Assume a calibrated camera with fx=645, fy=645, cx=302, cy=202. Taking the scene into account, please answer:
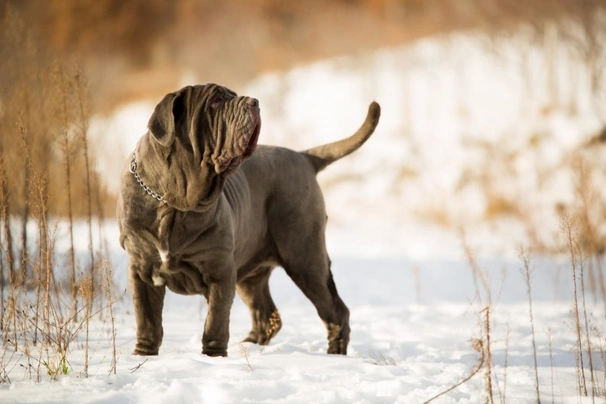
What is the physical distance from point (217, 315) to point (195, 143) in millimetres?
990

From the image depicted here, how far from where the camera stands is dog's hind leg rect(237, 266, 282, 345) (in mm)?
4812

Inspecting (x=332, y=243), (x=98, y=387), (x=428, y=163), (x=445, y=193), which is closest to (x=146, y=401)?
(x=98, y=387)

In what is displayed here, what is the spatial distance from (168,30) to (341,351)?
2800 centimetres

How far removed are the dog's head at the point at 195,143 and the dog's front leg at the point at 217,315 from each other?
0.47m

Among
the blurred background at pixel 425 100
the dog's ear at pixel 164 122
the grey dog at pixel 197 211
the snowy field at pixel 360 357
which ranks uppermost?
the blurred background at pixel 425 100

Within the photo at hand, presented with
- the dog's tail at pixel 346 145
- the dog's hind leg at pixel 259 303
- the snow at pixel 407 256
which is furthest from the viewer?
the dog's hind leg at pixel 259 303

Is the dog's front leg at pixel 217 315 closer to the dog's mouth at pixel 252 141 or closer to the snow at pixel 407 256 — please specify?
the snow at pixel 407 256

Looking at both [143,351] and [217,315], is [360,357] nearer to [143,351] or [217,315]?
[217,315]

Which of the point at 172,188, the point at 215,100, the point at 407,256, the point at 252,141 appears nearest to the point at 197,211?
the point at 172,188

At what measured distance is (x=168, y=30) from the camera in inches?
1185

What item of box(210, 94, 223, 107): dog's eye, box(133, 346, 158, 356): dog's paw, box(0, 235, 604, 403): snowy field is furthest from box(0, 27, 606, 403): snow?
box(210, 94, 223, 107): dog's eye

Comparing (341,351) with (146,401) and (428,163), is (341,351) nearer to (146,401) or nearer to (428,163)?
(146,401)

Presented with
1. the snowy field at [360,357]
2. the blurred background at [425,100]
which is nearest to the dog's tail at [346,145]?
the snowy field at [360,357]

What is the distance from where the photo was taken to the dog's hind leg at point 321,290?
4387mm
